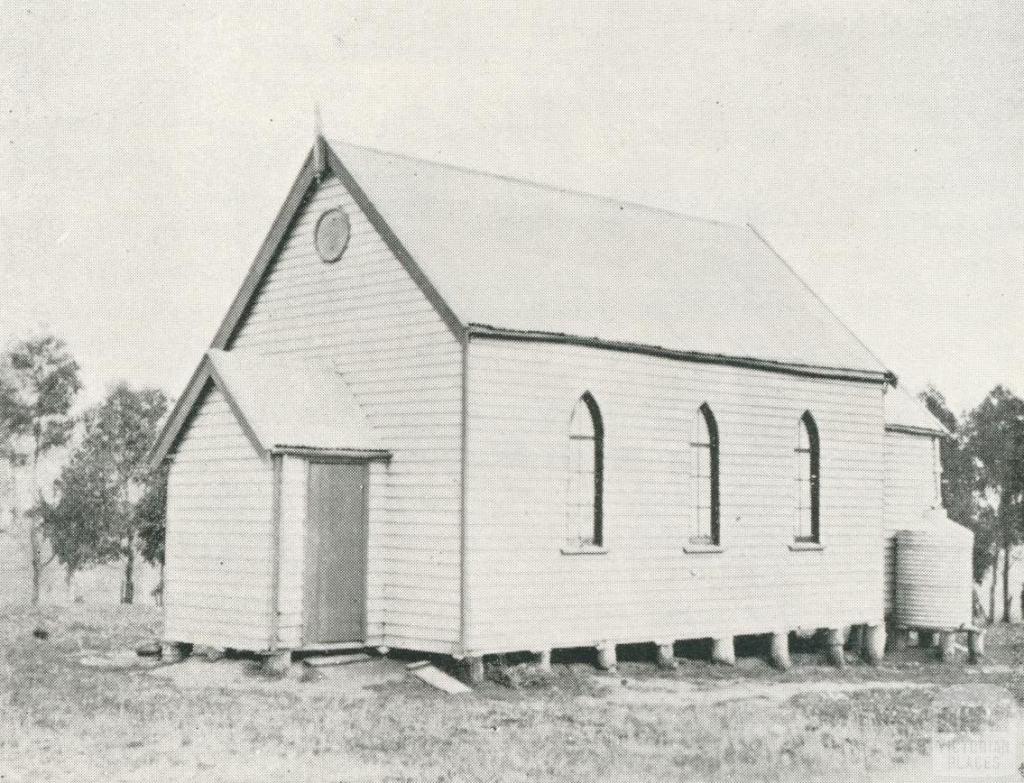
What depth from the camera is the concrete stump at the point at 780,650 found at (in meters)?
26.0

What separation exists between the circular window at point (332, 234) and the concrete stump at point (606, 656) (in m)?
8.03

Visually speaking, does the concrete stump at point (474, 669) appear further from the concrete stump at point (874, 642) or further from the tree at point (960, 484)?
the tree at point (960, 484)

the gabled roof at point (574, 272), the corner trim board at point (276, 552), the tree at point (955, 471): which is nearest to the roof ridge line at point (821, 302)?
the gabled roof at point (574, 272)

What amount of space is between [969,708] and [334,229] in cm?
1305

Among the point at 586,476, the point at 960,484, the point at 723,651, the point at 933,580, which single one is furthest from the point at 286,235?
the point at 960,484

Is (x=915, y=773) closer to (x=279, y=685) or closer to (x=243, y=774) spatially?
(x=243, y=774)

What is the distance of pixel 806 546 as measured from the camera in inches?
1047

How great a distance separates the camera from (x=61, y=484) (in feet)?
156

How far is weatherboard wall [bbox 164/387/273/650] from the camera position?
2091 centimetres

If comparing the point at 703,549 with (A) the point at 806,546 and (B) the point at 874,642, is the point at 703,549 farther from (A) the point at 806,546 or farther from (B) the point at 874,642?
(B) the point at 874,642

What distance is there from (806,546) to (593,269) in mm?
7123

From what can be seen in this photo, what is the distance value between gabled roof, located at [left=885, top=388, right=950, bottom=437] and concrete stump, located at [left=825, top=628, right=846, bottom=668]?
17.5ft

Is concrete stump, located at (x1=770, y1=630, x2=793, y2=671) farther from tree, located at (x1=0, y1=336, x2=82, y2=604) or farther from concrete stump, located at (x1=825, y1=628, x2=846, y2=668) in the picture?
tree, located at (x1=0, y1=336, x2=82, y2=604)

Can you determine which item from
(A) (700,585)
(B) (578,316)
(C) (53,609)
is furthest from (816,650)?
(C) (53,609)
